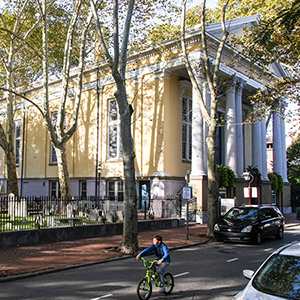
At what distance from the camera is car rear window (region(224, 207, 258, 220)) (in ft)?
51.2

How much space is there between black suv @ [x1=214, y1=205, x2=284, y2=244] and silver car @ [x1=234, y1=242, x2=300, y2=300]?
10.2 meters

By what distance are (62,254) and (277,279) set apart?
8.81 meters

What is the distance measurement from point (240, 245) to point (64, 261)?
293 inches

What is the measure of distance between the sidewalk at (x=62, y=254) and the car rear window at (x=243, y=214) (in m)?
1.58

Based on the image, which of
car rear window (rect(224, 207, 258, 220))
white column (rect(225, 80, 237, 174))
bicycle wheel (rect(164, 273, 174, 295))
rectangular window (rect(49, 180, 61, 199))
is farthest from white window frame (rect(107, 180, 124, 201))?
bicycle wheel (rect(164, 273, 174, 295))

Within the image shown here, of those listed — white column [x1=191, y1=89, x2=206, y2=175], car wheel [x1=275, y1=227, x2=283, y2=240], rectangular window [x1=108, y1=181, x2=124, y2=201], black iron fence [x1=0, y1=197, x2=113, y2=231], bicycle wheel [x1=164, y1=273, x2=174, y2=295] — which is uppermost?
white column [x1=191, y1=89, x2=206, y2=175]

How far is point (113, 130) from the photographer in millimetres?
28391

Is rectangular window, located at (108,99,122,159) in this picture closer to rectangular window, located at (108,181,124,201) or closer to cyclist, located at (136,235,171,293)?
rectangular window, located at (108,181,124,201)

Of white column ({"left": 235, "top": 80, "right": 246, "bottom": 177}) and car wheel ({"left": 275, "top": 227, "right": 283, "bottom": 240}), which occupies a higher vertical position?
white column ({"left": 235, "top": 80, "right": 246, "bottom": 177})

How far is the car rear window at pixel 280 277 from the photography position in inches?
164

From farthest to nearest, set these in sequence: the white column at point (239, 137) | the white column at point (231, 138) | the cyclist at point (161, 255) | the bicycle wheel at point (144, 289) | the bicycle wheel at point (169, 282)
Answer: the white column at point (239, 137) < the white column at point (231, 138) < the bicycle wheel at point (169, 282) < the cyclist at point (161, 255) < the bicycle wheel at point (144, 289)

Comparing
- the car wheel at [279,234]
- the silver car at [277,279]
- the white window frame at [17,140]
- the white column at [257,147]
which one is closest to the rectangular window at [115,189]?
the white column at [257,147]

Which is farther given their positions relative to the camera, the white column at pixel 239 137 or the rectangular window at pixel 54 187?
the rectangular window at pixel 54 187

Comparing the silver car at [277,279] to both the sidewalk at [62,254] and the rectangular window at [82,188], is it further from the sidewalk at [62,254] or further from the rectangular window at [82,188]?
the rectangular window at [82,188]
